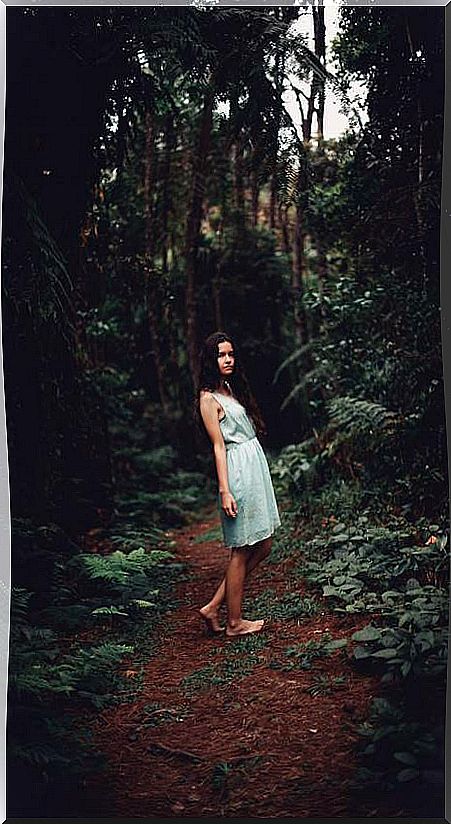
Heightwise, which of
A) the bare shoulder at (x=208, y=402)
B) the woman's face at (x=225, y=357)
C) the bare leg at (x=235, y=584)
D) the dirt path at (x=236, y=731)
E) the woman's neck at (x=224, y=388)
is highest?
the woman's face at (x=225, y=357)

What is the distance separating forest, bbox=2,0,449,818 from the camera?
2984 mm

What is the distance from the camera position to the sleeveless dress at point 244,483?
12.2 ft

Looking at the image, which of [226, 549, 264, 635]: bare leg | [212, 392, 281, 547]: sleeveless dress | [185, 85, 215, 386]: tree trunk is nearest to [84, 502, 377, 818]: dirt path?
[226, 549, 264, 635]: bare leg

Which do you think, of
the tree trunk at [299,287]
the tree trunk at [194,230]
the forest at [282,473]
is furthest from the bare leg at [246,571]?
the tree trunk at [299,287]

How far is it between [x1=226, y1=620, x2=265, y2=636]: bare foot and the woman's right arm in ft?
1.76

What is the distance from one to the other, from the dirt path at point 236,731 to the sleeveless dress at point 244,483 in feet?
1.52

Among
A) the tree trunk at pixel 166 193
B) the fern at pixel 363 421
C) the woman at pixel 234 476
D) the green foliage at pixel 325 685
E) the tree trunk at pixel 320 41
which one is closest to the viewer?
the green foliage at pixel 325 685

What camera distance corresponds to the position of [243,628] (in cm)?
382

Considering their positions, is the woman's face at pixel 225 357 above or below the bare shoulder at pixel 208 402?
above

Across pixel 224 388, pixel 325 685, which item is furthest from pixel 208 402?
pixel 325 685

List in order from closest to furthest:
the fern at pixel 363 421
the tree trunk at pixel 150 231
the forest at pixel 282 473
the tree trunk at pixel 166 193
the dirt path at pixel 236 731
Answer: the dirt path at pixel 236 731, the forest at pixel 282 473, the fern at pixel 363 421, the tree trunk at pixel 150 231, the tree trunk at pixel 166 193

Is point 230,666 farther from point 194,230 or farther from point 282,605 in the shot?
point 194,230

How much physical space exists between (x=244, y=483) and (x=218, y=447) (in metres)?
0.20

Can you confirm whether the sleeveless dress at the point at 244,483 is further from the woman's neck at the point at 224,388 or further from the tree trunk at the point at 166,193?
the tree trunk at the point at 166,193
